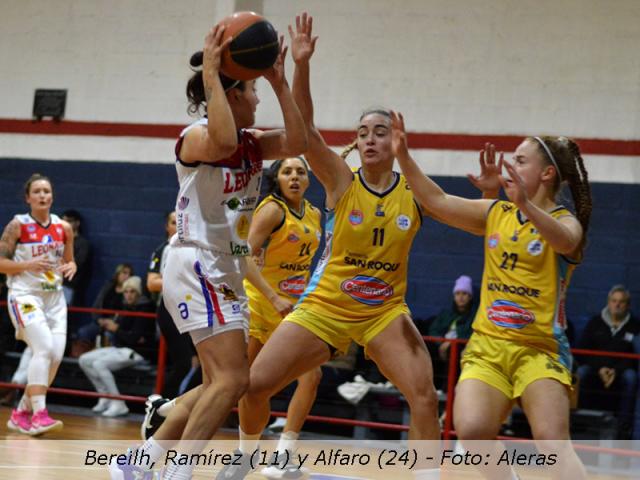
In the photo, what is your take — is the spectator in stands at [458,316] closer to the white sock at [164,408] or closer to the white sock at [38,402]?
the white sock at [38,402]

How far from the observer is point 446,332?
10102 millimetres

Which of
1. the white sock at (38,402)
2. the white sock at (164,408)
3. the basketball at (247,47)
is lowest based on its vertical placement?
the white sock at (38,402)

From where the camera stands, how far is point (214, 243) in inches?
194

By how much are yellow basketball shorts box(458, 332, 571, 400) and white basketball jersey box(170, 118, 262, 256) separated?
1.21 meters

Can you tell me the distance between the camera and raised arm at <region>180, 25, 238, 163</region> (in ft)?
15.2

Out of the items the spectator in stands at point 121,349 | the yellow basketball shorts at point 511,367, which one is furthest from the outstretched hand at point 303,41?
the spectator in stands at point 121,349

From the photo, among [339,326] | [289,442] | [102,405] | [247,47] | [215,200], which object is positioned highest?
[247,47]

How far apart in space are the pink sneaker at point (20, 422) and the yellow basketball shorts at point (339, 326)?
393cm

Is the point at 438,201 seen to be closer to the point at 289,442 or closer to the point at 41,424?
the point at 289,442

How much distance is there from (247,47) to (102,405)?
6864mm

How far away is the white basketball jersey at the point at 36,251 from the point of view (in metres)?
9.00

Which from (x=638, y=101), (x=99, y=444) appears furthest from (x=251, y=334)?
(x=638, y=101)

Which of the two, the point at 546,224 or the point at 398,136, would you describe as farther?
the point at 398,136

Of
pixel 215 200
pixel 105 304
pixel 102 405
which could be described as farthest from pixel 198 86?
pixel 105 304
